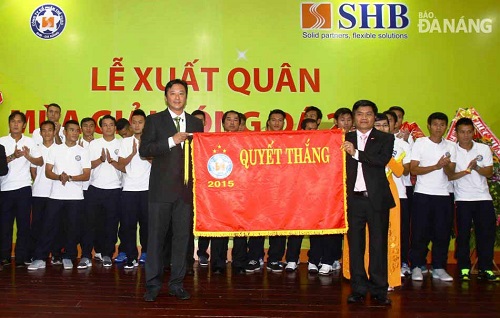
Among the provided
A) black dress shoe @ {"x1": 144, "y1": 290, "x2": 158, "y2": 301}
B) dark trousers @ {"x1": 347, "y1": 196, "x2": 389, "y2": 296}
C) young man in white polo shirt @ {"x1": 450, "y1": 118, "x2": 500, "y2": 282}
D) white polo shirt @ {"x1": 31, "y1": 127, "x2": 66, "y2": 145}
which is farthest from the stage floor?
white polo shirt @ {"x1": 31, "y1": 127, "x2": 66, "y2": 145}

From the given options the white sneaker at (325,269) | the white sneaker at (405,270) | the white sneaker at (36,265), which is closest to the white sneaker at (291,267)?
the white sneaker at (325,269)

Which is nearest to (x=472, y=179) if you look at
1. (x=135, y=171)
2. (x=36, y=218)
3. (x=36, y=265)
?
(x=135, y=171)

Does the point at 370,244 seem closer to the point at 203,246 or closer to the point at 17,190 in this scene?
the point at 203,246

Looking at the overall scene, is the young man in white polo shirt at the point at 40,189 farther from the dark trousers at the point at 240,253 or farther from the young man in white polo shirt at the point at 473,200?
the young man in white polo shirt at the point at 473,200

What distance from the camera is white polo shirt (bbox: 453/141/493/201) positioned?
16.5 ft

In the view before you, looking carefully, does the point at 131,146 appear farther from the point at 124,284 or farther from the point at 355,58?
the point at 355,58

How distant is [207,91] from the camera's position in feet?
21.4

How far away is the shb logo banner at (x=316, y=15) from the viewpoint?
6527 mm

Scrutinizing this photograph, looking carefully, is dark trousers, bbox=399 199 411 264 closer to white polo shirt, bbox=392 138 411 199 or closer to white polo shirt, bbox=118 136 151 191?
white polo shirt, bbox=392 138 411 199

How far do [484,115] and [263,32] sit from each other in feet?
9.47

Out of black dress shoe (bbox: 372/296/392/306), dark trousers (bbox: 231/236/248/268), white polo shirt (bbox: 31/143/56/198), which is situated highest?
white polo shirt (bbox: 31/143/56/198)

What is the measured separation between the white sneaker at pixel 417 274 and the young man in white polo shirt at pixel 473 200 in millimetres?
404

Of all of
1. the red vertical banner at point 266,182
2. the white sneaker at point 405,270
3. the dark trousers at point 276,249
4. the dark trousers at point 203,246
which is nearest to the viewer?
the red vertical banner at point 266,182

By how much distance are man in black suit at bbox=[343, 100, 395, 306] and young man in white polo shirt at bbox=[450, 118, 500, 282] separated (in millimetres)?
1513
